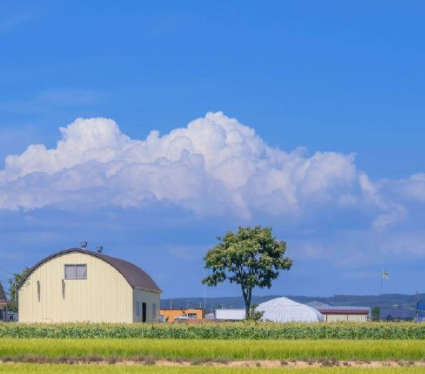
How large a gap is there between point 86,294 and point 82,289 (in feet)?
1.51

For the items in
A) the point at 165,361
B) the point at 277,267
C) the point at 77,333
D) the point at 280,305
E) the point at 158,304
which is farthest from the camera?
the point at 280,305

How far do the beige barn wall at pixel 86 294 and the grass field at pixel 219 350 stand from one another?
934 inches

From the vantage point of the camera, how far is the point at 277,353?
48.7 metres

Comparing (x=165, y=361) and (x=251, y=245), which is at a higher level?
(x=251, y=245)

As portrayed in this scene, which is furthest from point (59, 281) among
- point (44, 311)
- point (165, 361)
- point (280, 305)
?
point (280, 305)

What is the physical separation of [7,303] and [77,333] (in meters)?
38.3

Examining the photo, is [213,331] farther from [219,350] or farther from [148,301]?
[148,301]

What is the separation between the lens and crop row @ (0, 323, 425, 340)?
6231 centimetres

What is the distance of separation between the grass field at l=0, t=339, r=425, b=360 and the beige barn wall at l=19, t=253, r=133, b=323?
2373cm

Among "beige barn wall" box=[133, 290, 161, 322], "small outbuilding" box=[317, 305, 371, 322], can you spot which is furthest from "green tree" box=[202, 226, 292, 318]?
"small outbuilding" box=[317, 305, 371, 322]

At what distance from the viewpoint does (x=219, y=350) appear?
49156 mm

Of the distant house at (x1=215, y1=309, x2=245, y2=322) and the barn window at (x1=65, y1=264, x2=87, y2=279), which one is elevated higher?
the barn window at (x1=65, y1=264, x2=87, y2=279)

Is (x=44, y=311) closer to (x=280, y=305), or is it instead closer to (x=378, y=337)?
(x=378, y=337)

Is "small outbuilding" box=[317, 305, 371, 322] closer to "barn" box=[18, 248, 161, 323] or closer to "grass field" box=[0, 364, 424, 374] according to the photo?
"barn" box=[18, 248, 161, 323]
